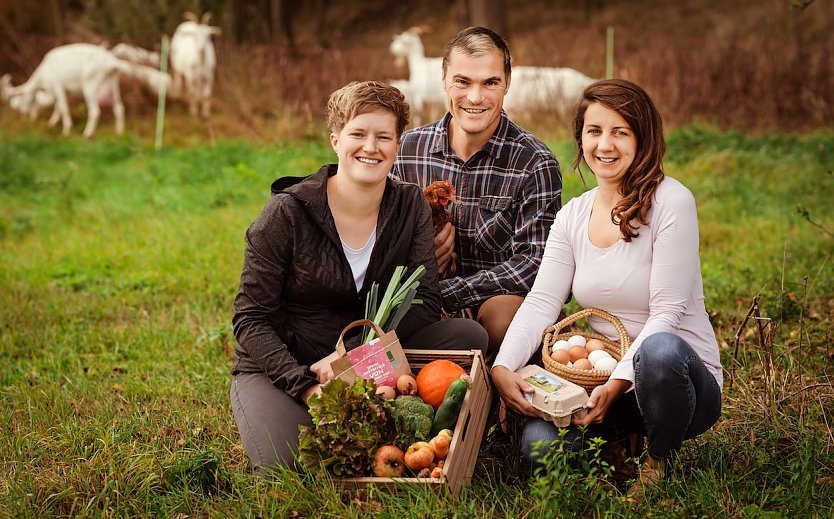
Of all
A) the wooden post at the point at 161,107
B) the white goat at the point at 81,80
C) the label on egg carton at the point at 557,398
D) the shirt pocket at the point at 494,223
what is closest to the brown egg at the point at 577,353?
the label on egg carton at the point at 557,398

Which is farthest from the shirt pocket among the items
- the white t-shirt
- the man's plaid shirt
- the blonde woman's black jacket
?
the white t-shirt

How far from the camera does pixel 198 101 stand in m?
14.3

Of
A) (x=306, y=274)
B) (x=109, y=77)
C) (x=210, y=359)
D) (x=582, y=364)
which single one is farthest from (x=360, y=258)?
(x=109, y=77)

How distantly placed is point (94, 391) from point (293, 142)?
7.49m

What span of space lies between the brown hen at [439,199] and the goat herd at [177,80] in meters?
7.91

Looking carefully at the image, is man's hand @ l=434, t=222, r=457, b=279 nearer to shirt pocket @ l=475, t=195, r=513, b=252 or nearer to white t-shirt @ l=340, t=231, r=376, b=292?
shirt pocket @ l=475, t=195, r=513, b=252

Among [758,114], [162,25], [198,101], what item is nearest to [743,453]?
[758,114]

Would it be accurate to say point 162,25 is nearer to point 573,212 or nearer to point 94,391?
point 94,391

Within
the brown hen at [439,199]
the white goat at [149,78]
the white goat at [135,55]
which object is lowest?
the brown hen at [439,199]

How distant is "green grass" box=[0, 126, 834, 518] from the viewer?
2889 mm

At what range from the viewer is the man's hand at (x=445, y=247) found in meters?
3.87

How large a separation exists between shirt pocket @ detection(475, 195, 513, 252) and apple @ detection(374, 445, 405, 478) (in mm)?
1422

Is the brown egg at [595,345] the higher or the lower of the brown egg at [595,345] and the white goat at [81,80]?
the lower

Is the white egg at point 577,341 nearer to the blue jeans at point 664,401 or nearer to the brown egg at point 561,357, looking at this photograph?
the brown egg at point 561,357
